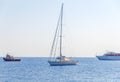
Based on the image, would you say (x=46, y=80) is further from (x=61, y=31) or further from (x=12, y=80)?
(x=61, y=31)

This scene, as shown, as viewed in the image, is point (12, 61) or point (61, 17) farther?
point (12, 61)

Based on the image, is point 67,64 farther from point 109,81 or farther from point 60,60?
point 109,81

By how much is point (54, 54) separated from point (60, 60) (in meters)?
3.96

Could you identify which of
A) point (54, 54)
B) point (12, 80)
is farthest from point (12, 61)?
point (12, 80)

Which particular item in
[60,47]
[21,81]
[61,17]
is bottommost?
[21,81]

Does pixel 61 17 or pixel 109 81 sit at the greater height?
pixel 61 17

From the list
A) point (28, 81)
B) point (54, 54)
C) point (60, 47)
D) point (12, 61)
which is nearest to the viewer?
point (28, 81)

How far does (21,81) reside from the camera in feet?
213

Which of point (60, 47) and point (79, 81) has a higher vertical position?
point (60, 47)

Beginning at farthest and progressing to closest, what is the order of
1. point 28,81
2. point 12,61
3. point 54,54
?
point 12,61
point 54,54
point 28,81

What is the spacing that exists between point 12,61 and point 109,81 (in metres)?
113

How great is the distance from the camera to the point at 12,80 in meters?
66.3

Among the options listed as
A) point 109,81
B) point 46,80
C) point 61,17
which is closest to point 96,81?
point 109,81

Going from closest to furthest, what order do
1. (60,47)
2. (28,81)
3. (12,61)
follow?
(28,81) < (60,47) < (12,61)
